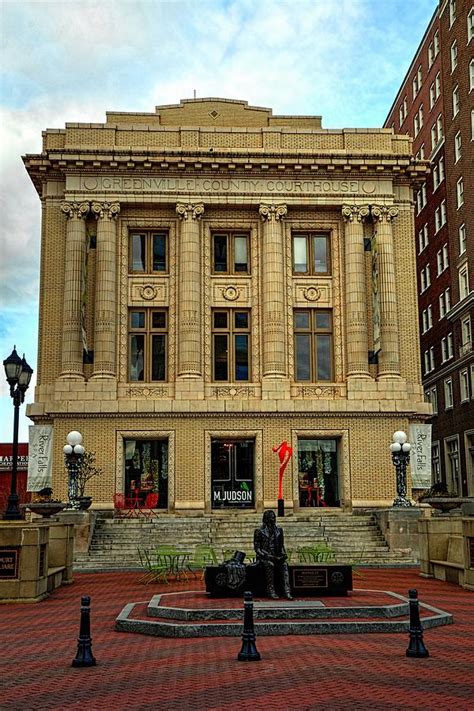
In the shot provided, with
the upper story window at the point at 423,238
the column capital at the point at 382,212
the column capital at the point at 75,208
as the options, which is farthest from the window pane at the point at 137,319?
the upper story window at the point at 423,238

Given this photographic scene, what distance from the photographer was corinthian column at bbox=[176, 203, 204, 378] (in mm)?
37906

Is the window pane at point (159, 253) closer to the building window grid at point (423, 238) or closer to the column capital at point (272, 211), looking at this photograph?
the column capital at point (272, 211)

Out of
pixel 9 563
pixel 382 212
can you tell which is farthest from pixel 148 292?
pixel 9 563

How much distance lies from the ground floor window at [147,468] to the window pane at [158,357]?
9.93ft

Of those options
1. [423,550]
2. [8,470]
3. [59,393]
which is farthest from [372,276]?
[8,470]

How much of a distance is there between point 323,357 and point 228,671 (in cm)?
2893

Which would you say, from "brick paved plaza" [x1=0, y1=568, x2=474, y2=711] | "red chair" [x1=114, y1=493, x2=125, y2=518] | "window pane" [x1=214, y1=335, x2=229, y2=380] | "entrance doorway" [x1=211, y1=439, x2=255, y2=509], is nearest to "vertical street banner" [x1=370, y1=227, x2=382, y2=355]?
"window pane" [x1=214, y1=335, x2=229, y2=380]

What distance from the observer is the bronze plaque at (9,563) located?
1892cm

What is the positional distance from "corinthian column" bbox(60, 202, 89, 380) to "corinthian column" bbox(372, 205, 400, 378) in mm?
13429

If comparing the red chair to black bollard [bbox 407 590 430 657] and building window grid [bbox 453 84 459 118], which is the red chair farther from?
building window grid [bbox 453 84 459 118]

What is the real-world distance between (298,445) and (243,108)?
1751cm

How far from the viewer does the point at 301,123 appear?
143 feet

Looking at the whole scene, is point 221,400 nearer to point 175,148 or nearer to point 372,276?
point 372,276

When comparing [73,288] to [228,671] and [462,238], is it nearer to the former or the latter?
[462,238]
